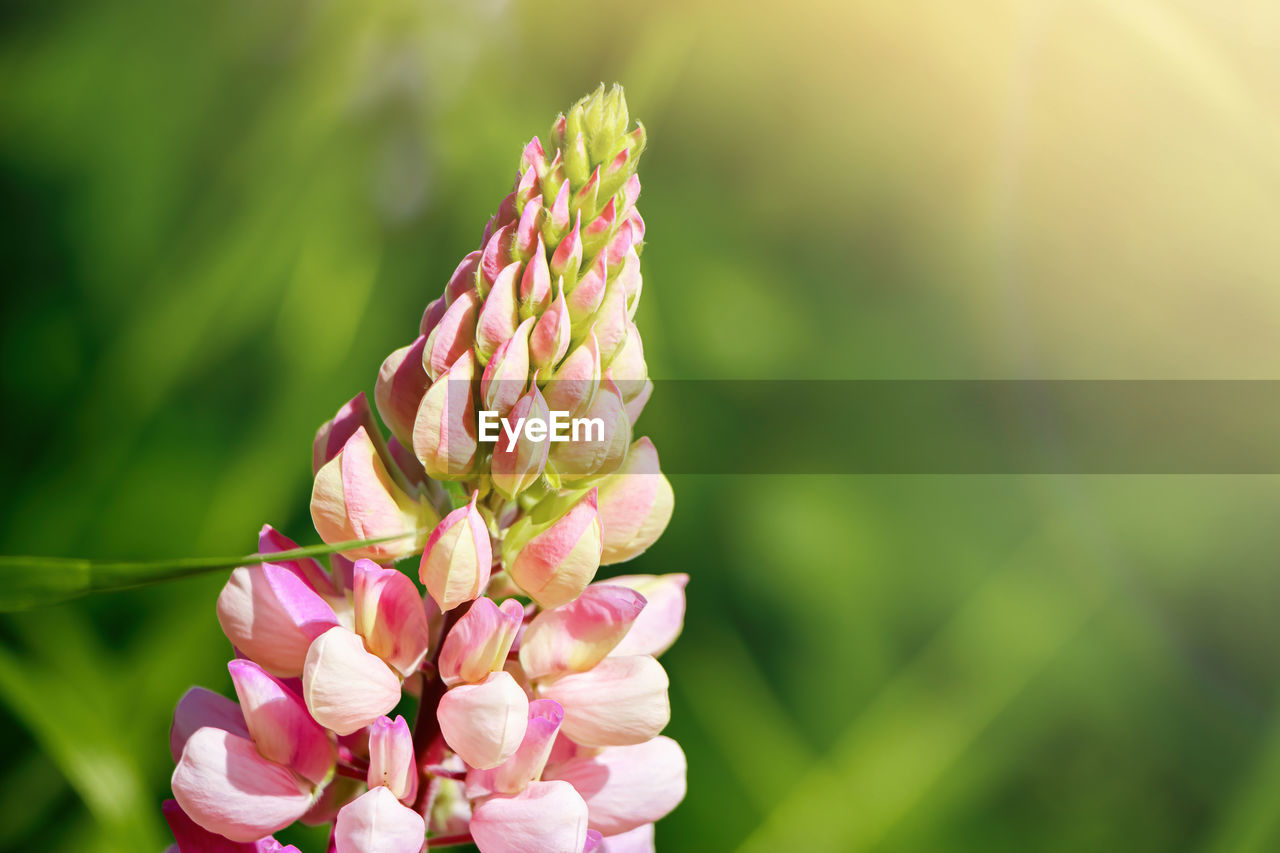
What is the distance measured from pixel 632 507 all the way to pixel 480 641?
3.9 inches

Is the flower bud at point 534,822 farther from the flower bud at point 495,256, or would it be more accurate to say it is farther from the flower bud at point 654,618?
the flower bud at point 495,256

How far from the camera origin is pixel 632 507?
45 cm

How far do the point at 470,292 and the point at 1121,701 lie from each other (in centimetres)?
109

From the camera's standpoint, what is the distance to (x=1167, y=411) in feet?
4.50

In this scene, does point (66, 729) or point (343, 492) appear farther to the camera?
point (66, 729)

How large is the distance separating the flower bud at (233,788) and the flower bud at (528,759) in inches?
1.1

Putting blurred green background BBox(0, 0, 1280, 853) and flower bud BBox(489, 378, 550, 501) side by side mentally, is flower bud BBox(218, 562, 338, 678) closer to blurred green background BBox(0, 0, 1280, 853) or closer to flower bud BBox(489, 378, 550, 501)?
flower bud BBox(489, 378, 550, 501)

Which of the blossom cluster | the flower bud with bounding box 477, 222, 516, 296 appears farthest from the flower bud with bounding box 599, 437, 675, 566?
the flower bud with bounding box 477, 222, 516, 296

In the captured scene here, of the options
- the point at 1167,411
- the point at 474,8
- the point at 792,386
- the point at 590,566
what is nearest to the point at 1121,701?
the point at 1167,411

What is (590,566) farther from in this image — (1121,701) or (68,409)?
(1121,701)

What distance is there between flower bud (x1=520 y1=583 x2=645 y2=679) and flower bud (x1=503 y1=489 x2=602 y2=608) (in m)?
0.01

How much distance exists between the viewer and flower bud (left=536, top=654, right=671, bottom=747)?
0.42 metres

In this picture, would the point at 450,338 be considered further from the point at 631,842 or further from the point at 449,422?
the point at 631,842

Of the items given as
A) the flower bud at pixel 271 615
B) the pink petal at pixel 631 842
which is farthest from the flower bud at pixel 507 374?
the pink petal at pixel 631 842
